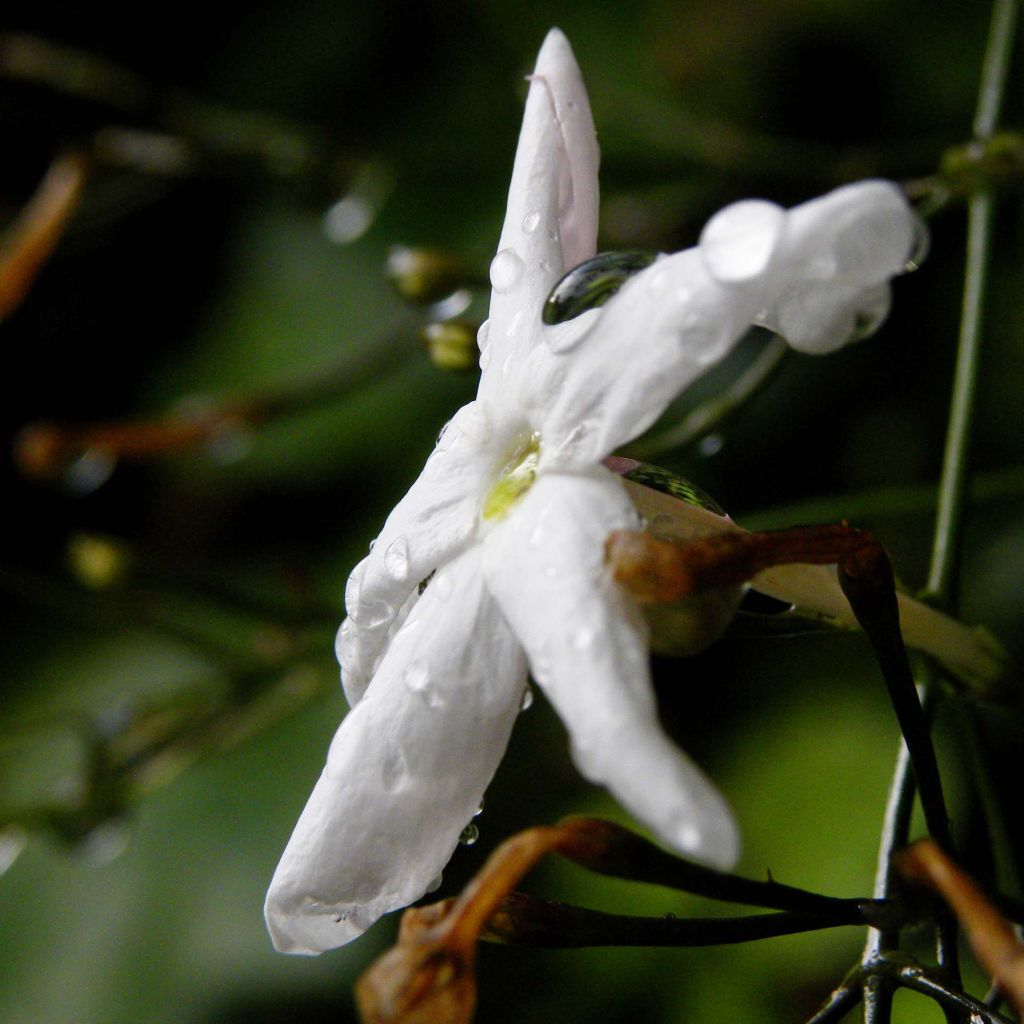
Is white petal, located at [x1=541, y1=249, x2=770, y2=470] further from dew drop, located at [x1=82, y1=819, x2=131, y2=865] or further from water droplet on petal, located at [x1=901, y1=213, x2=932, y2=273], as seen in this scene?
dew drop, located at [x1=82, y1=819, x2=131, y2=865]

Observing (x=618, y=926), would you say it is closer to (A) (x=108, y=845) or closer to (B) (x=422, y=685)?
(B) (x=422, y=685)

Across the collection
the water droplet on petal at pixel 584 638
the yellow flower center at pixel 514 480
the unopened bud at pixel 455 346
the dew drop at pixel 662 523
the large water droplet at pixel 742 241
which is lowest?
the dew drop at pixel 662 523

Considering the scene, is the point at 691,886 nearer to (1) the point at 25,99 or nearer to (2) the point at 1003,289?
(2) the point at 1003,289

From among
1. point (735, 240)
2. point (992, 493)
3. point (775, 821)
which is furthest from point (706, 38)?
point (735, 240)

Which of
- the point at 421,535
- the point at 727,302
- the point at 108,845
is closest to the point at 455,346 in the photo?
the point at 421,535

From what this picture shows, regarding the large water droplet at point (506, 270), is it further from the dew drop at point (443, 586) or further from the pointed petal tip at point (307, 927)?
the pointed petal tip at point (307, 927)

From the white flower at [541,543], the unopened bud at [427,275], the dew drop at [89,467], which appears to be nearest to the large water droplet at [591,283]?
the white flower at [541,543]
